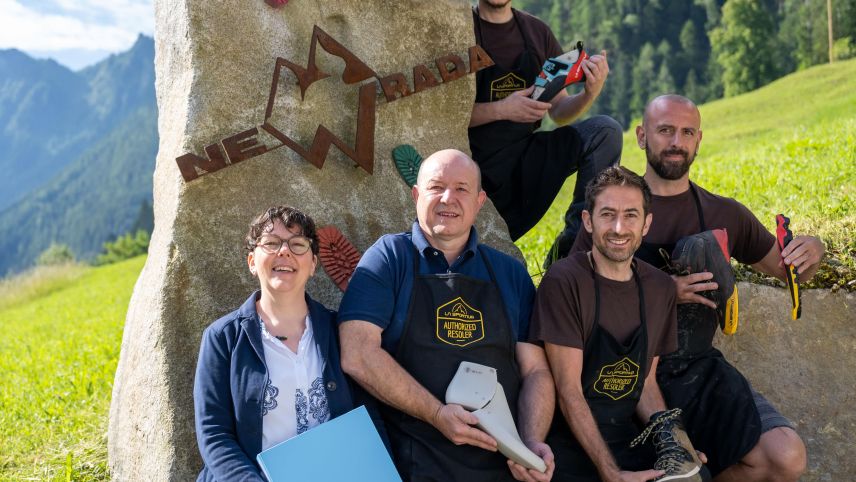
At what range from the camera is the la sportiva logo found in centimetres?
425

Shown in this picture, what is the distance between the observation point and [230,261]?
4246 millimetres

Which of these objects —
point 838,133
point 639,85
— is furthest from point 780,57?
point 838,133

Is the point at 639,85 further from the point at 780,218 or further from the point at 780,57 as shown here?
the point at 780,218

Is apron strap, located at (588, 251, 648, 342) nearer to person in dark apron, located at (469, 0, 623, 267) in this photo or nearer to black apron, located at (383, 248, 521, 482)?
black apron, located at (383, 248, 521, 482)

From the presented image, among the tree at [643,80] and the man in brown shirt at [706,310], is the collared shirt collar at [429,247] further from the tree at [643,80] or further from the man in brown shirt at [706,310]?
the tree at [643,80]

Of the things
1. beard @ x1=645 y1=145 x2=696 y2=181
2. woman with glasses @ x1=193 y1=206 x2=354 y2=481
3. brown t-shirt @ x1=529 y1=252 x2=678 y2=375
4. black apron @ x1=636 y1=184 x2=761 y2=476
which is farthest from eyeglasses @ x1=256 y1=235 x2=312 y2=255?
beard @ x1=645 y1=145 x2=696 y2=181

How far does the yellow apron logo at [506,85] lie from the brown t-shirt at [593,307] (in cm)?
167

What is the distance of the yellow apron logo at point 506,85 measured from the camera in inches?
211

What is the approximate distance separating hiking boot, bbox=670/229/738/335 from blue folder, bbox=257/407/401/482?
190cm

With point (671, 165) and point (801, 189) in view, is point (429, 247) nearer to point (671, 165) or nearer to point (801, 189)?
point (671, 165)

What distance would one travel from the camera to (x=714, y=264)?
4.25m

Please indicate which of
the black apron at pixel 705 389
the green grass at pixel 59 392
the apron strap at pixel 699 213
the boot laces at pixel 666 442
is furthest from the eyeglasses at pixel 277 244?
the green grass at pixel 59 392

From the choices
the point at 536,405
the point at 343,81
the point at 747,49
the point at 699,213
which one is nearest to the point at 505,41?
the point at 343,81

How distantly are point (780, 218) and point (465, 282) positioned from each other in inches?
73.6
